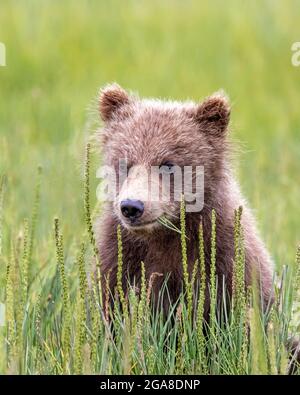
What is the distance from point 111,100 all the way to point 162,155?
27.4 inches

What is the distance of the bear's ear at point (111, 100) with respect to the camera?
588cm

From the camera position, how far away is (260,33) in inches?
523

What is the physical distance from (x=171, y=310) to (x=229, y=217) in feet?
2.38

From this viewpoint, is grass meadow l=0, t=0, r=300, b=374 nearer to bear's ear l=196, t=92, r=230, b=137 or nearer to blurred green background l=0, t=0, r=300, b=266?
blurred green background l=0, t=0, r=300, b=266

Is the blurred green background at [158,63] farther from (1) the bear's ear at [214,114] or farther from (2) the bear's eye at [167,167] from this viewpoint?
(2) the bear's eye at [167,167]

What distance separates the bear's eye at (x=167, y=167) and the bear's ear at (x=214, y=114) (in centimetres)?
36

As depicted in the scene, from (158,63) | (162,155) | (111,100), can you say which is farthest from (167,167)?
(158,63)

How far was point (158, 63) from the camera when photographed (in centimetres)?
1278

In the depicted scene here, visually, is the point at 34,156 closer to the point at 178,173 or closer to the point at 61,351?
the point at 178,173

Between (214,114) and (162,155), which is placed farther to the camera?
(214,114)

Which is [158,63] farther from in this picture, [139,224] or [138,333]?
[138,333]

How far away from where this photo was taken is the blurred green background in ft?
35.0

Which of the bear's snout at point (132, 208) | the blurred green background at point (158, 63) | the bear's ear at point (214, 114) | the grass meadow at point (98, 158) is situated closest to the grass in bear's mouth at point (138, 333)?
the grass meadow at point (98, 158)

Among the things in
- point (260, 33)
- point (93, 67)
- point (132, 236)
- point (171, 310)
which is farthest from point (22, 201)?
point (260, 33)
